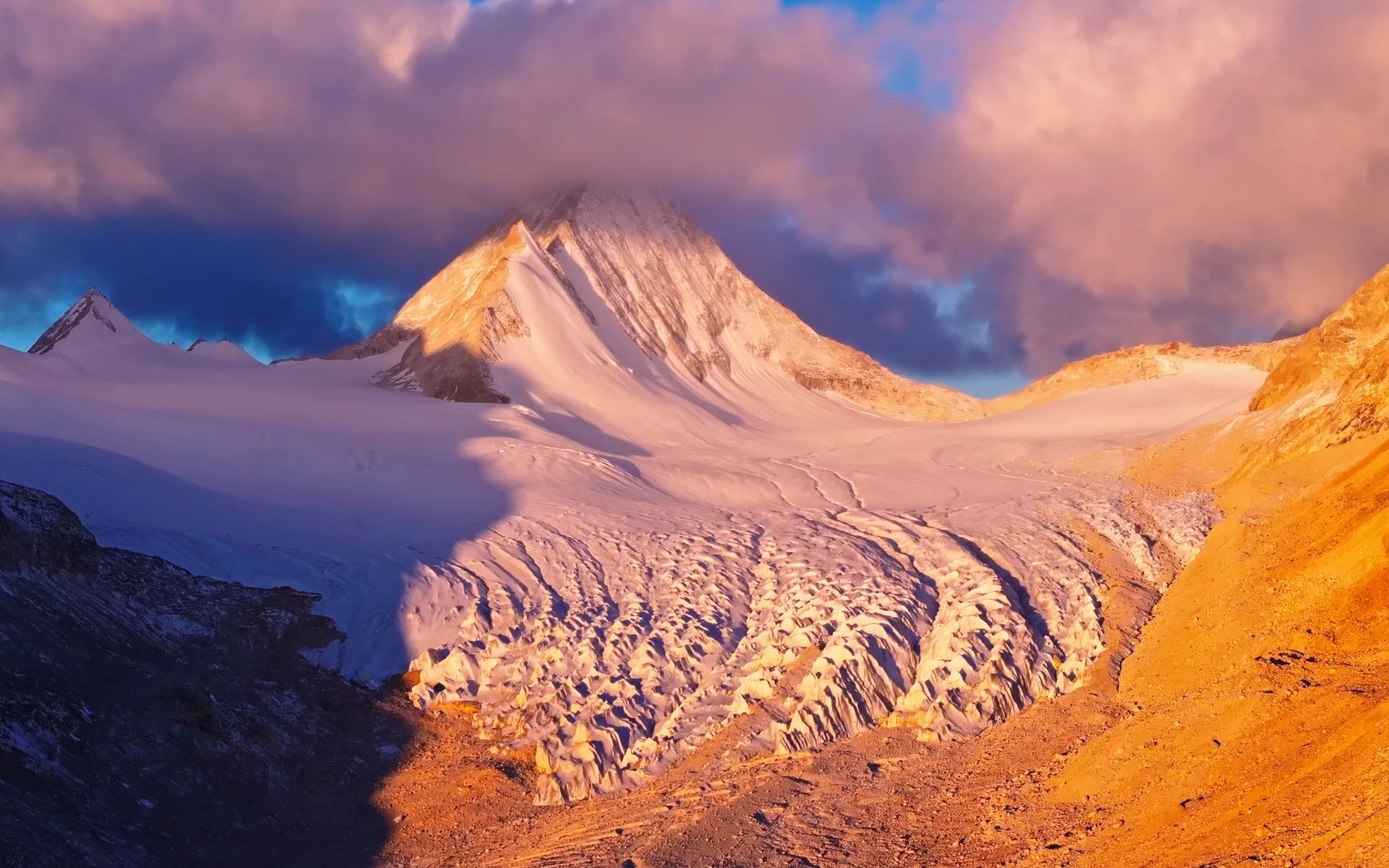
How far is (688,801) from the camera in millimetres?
12047

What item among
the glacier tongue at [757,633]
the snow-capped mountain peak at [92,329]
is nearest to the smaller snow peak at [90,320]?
the snow-capped mountain peak at [92,329]

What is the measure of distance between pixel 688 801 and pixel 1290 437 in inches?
702

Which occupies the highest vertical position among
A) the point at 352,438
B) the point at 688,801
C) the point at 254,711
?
the point at 352,438

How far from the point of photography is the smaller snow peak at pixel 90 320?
49688 mm

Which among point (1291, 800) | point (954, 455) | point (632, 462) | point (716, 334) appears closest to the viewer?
point (1291, 800)

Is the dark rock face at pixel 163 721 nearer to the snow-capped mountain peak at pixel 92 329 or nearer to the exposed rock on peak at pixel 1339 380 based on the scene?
the exposed rock on peak at pixel 1339 380

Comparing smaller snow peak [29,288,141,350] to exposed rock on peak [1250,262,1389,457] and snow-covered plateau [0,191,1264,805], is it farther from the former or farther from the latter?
exposed rock on peak [1250,262,1389,457]

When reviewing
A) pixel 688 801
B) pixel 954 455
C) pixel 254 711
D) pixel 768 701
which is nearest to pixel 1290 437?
pixel 954 455

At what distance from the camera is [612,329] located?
5822 cm

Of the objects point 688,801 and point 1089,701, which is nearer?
point 688,801

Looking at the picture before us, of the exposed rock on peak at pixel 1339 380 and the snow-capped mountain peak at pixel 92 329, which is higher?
the snow-capped mountain peak at pixel 92 329

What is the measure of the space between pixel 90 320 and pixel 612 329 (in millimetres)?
22918

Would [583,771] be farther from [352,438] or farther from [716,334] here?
[716,334]

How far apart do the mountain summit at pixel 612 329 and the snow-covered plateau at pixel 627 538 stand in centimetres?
324
